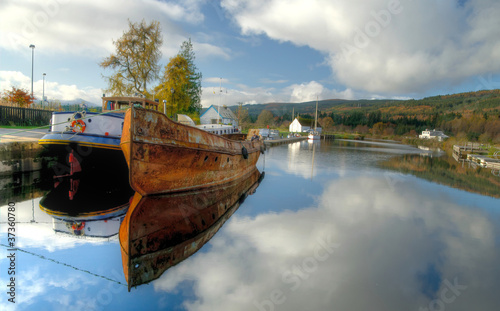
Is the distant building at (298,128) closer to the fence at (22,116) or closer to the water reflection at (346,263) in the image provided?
the fence at (22,116)

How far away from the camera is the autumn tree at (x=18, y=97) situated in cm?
2444

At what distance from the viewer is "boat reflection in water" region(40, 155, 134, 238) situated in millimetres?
6133

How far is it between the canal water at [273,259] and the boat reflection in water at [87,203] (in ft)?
0.14

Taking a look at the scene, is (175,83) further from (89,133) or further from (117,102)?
(89,133)

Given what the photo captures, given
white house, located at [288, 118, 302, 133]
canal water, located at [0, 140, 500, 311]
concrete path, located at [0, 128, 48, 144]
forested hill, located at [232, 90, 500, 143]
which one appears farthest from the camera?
white house, located at [288, 118, 302, 133]

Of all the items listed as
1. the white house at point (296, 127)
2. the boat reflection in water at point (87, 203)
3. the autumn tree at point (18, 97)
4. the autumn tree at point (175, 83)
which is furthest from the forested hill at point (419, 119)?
the boat reflection in water at point (87, 203)

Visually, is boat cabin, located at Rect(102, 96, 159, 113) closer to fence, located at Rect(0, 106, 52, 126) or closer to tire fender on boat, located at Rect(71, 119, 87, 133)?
tire fender on boat, located at Rect(71, 119, 87, 133)

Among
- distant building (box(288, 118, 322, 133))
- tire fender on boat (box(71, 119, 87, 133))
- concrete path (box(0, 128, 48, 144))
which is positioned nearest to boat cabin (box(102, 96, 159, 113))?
tire fender on boat (box(71, 119, 87, 133))

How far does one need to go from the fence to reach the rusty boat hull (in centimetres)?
1700

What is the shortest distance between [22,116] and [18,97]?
7018 millimetres

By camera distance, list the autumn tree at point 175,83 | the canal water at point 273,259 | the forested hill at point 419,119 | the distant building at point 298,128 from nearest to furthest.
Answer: the canal water at point 273,259
the autumn tree at point 175,83
the forested hill at point 419,119
the distant building at point 298,128

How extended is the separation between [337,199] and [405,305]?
6.81 metres

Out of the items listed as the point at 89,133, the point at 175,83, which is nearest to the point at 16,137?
the point at 89,133

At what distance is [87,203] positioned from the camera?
26.4 ft
